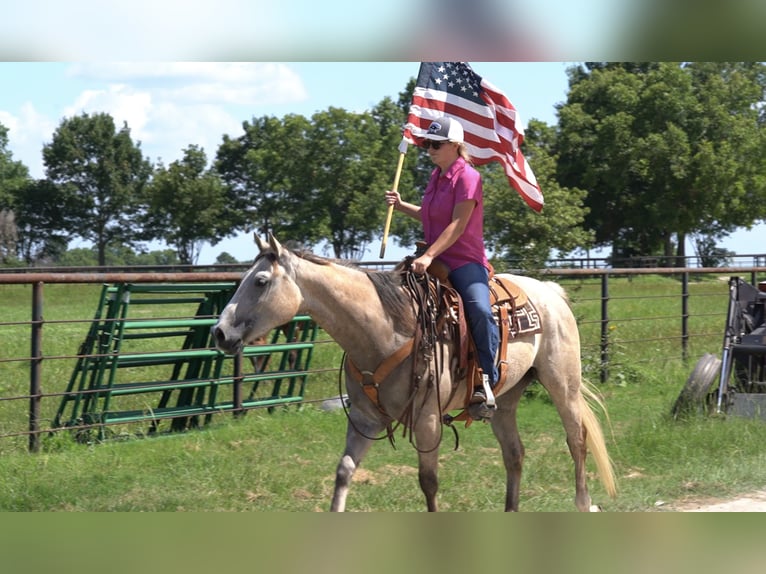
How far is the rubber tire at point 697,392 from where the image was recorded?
9.79 m

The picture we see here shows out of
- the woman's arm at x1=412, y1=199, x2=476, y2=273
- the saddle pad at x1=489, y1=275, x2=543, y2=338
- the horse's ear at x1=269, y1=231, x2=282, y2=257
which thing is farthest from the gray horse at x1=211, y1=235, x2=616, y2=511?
the woman's arm at x1=412, y1=199, x2=476, y2=273

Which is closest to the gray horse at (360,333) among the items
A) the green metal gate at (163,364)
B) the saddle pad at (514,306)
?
the saddle pad at (514,306)

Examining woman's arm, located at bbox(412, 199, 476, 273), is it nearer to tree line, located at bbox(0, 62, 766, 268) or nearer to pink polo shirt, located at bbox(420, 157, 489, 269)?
pink polo shirt, located at bbox(420, 157, 489, 269)

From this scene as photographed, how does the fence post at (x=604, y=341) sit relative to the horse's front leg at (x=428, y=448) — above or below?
above

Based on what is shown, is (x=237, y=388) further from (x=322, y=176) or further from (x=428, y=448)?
(x=322, y=176)

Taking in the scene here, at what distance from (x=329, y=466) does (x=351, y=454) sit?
288 cm

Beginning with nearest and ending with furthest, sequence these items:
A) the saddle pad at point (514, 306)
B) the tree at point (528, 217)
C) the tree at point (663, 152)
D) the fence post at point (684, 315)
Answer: the saddle pad at point (514, 306)
the fence post at point (684, 315)
the tree at point (528, 217)
the tree at point (663, 152)

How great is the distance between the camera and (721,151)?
50.4 metres

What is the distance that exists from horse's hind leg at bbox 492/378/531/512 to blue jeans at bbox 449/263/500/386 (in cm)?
85

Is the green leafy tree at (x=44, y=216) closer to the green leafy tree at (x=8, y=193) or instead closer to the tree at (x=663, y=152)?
the green leafy tree at (x=8, y=193)

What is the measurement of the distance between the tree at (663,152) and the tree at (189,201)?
23.2 meters

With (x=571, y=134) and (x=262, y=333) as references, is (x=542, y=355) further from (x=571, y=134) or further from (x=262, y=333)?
(x=571, y=134)

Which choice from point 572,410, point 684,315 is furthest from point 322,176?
point 572,410

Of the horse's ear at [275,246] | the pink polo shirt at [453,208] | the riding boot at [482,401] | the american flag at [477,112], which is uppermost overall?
the american flag at [477,112]
